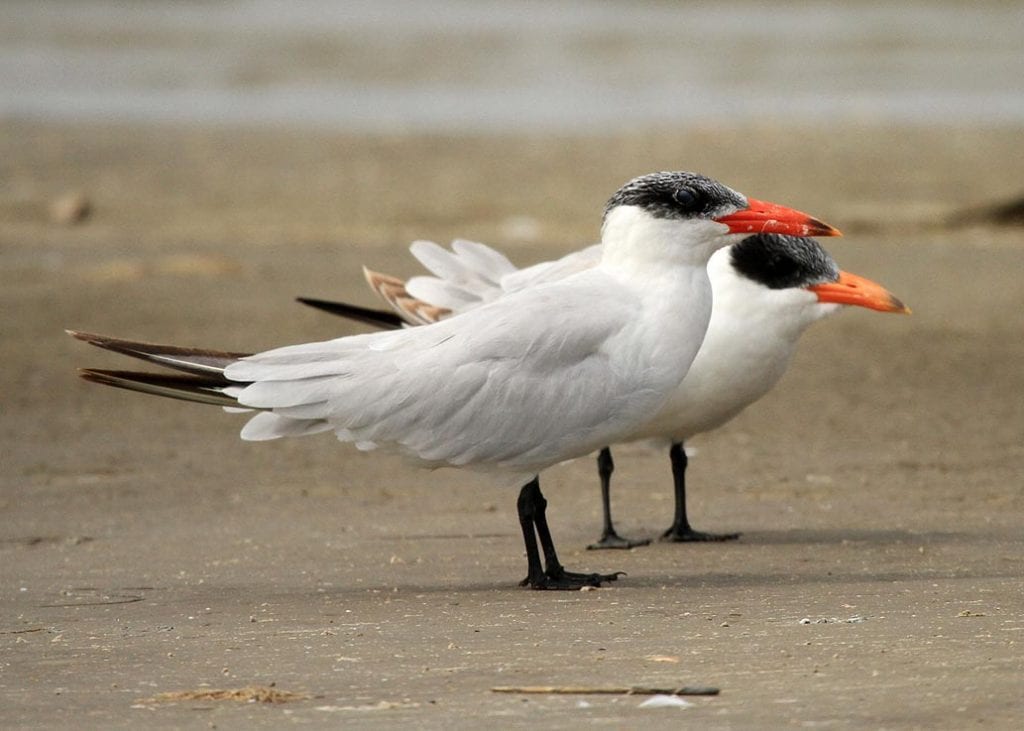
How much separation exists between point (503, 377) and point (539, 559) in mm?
648

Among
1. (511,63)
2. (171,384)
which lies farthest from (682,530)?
(511,63)

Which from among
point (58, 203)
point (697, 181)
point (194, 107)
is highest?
point (194, 107)

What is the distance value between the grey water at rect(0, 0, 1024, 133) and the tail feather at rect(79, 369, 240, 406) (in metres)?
16.5

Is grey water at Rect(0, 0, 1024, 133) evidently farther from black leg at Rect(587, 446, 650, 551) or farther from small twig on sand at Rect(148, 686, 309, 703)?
small twig on sand at Rect(148, 686, 309, 703)

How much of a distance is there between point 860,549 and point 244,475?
10.1ft

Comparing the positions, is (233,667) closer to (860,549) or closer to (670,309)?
(670,309)

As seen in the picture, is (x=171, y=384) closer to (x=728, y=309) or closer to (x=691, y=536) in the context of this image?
(x=691, y=536)

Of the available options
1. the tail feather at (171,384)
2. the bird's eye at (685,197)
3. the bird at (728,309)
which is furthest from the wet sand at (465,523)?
the bird's eye at (685,197)

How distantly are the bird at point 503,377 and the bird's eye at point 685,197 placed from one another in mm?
69

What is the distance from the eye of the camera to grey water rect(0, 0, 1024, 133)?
24.8 m

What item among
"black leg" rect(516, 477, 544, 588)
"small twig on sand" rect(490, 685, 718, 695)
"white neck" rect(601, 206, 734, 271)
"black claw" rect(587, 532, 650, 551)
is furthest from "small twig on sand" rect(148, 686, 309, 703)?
"black claw" rect(587, 532, 650, 551)

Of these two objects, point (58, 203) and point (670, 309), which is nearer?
point (670, 309)

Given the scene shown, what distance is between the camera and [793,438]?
31.1 feet

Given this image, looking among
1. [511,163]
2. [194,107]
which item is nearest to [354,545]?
[511,163]
